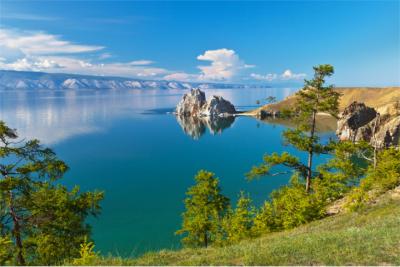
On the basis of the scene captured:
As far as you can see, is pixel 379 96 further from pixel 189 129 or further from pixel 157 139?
pixel 157 139

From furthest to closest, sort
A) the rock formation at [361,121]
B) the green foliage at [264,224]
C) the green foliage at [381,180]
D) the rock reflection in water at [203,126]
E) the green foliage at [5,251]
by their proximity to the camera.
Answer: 1. the rock reflection in water at [203,126]
2. the rock formation at [361,121]
3. the green foliage at [381,180]
4. the green foliage at [264,224]
5. the green foliage at [5,251]

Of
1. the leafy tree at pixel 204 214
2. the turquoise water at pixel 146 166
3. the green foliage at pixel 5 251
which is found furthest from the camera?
the turquoise water at pixel 146 166

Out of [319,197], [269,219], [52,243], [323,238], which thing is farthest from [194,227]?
[323,238]

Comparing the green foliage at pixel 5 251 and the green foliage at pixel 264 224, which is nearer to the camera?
the green foliage at pixel 5 251

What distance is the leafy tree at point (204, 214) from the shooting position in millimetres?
30062

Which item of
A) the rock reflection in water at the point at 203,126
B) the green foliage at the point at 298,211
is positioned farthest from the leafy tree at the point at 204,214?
the rock reflection in water at the point at 203,126

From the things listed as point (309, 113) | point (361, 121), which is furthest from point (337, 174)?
point (361, 121)

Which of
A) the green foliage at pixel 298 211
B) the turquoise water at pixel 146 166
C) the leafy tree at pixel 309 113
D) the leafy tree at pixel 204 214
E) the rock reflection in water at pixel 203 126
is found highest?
the leafy tree at pixel 309 113

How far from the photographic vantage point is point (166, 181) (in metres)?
62.6

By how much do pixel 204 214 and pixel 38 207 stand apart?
53.6 feet

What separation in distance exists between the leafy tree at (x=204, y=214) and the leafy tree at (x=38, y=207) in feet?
39.7

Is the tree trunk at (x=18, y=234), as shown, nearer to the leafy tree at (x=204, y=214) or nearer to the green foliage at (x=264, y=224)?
the leafy tree at (x=204, y=214)

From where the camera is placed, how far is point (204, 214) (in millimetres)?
30844

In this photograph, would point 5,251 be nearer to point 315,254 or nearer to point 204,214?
point 315,254
